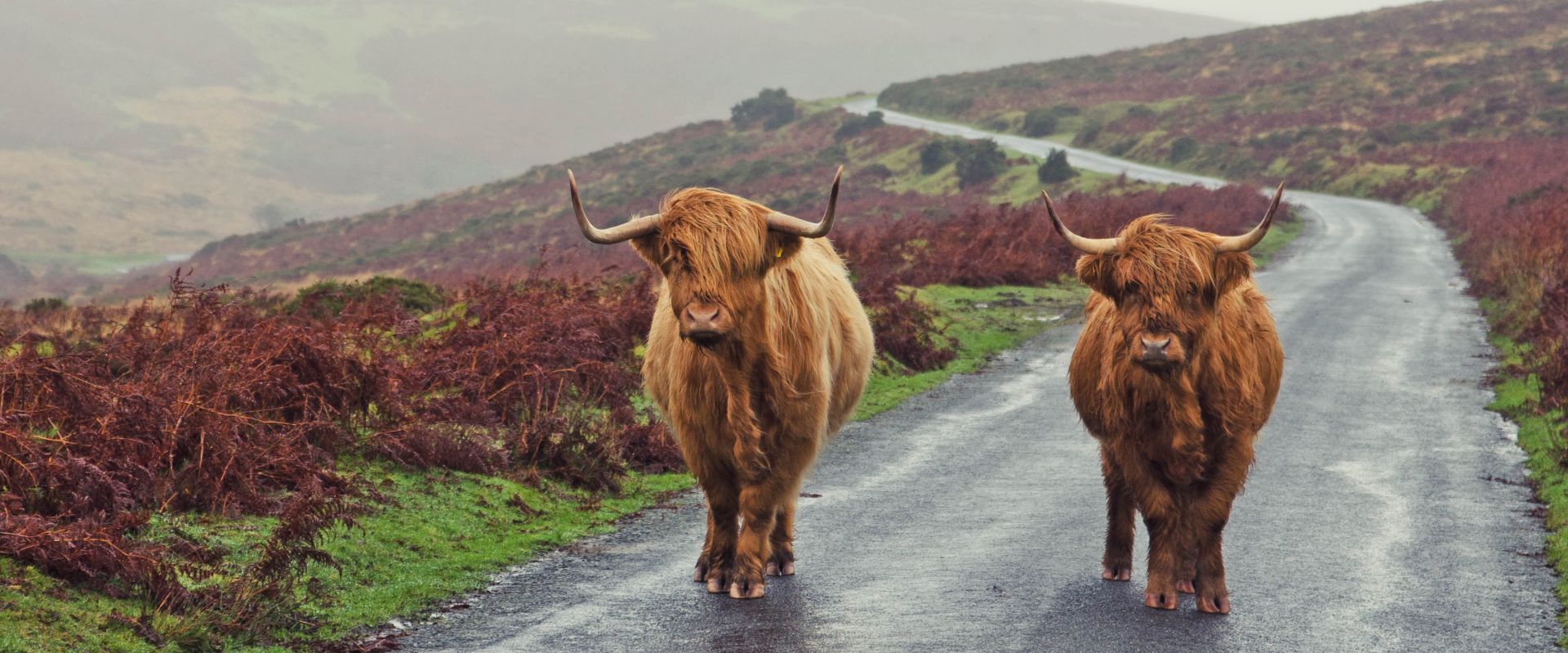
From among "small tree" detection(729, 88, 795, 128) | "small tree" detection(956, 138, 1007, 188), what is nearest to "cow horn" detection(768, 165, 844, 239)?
"small tree" detection(956, 138, 1007, 188)

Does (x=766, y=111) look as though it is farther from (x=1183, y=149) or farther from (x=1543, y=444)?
(x=1543, y=444)

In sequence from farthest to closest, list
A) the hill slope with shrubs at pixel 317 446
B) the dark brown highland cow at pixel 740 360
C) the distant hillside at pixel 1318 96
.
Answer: the distant hillside at pixel 1318 96 < the dark brown highland cow at pixel 740 360 < the hill slope with shrubs at pixel 317 446

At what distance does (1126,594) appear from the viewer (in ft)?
22.0

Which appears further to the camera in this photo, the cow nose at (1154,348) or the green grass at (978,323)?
the green grass at (978,323)

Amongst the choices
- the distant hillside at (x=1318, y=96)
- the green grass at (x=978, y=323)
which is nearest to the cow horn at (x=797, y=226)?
the green grass at (x=978, y=323)

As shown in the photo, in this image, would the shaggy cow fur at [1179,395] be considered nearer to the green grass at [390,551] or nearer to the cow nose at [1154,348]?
the cow nose at [1154,348]

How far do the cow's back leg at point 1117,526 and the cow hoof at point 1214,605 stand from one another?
0.69m

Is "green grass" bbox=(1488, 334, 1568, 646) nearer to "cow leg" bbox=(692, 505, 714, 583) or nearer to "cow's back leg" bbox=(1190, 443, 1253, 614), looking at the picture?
"cow's back leg" bbox=(1190, 443, 1253, 614)

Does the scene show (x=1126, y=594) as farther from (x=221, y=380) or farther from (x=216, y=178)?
(x=216, y=178)

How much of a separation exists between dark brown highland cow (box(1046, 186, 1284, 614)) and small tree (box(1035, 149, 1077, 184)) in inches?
1469

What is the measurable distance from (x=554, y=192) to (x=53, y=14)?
118176mm

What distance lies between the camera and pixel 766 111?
73750 mm

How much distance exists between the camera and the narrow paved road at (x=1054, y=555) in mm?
6020

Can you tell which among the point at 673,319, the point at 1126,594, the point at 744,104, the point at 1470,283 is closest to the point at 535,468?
the point at 673,319
